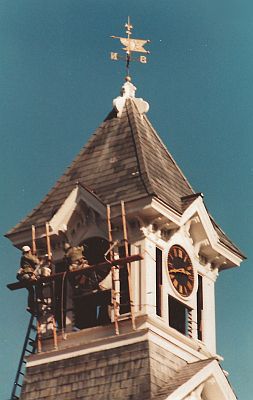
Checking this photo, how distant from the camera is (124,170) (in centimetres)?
4581

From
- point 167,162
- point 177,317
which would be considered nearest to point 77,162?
point 167,162

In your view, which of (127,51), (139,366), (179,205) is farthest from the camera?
(127,51)

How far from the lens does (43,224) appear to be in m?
45.3

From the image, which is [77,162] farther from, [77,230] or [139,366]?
[139,366]

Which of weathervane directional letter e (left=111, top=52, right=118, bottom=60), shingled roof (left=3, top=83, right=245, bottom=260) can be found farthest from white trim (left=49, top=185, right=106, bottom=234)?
weathervane directional letter e (left=111, top=52, right=118, bottom=60)

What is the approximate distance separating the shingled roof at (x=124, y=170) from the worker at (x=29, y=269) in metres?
1.29

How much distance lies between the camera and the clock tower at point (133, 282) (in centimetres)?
4272

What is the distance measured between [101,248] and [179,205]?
2336 mm

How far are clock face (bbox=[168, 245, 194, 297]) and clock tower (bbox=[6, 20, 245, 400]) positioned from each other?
0.09 ft

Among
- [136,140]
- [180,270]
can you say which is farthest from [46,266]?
[136,140]

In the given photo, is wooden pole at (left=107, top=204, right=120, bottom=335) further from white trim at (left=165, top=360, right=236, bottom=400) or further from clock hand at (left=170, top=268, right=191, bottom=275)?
white trim at (left=165, top=360, right=236, bottom=400)

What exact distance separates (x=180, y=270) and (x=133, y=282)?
1844 mm

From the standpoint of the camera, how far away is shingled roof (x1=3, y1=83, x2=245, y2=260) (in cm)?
4488

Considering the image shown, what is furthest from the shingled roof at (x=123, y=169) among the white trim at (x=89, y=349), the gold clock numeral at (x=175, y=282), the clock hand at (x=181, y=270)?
the white trim at (x=89, y=349)
